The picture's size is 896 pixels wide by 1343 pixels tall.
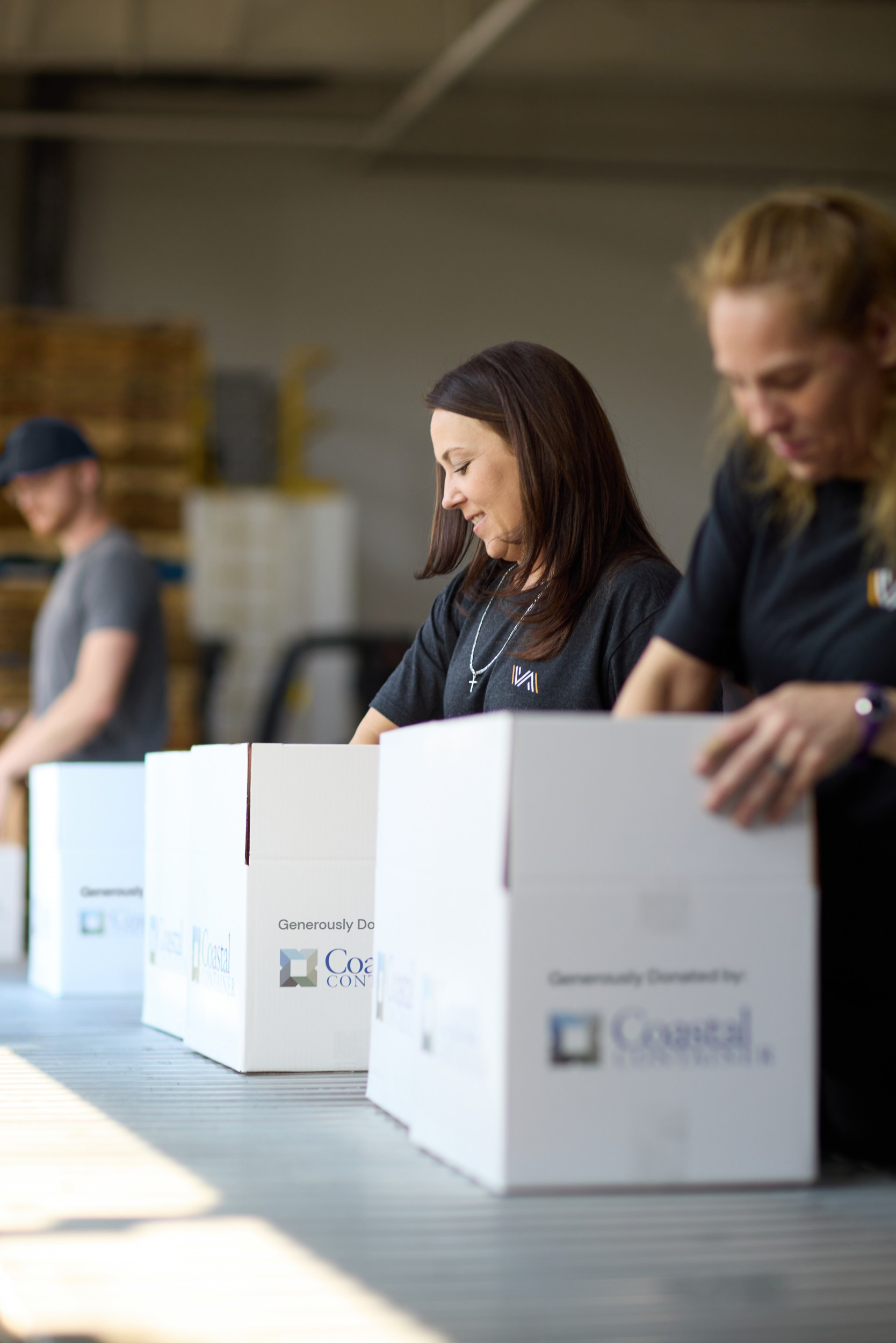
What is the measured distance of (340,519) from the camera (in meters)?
7.99

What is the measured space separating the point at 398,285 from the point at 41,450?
5.72m

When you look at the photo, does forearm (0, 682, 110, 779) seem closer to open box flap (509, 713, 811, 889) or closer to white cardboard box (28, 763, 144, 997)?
white cardboard box (28, 763, 144, 997)

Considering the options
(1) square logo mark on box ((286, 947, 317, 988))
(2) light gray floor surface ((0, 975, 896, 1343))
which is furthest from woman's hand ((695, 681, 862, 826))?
(1) square logo mark on box ((286, 947, 317, 988))

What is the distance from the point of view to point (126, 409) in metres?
7.02

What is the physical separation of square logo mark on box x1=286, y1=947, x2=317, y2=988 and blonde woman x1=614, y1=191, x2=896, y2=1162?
557 mm

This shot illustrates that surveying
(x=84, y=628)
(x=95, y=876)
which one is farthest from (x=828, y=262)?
(x=84, y=628)

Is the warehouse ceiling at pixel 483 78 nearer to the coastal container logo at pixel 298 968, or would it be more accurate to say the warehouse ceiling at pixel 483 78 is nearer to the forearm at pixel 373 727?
the forearm at pixel 373 727

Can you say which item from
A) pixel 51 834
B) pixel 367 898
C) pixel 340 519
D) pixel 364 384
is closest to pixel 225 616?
pixel 340 519

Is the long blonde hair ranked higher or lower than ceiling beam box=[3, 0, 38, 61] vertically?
lower

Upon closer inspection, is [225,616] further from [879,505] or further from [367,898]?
[879,505]

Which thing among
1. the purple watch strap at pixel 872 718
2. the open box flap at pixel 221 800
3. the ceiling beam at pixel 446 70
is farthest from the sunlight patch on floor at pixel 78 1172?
the ceiling beam at pixel 446 70

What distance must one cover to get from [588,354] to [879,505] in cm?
782

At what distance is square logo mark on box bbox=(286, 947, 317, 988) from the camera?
1839 mm

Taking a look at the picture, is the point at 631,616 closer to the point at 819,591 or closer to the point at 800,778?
the point at 819,591
